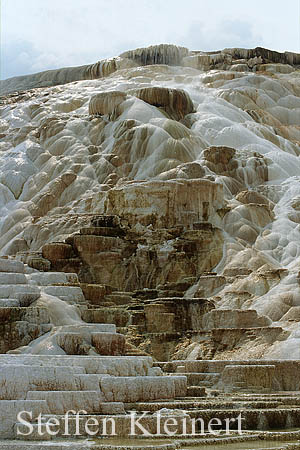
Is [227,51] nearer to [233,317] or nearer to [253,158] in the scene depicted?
[253,158]

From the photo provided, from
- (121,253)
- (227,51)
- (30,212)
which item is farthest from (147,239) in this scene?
(227,51)

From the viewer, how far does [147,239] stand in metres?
27.2

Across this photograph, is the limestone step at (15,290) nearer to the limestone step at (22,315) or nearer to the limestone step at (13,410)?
the limestone step at (22,315)

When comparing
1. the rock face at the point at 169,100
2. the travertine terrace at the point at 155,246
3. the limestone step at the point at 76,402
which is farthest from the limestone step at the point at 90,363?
the rock face at the point at 169,100

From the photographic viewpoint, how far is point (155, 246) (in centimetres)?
2695

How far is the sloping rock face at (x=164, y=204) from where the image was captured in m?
21.8

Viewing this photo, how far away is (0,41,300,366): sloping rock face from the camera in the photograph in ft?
71.6

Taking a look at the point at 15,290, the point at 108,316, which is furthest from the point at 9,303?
the point at 108,316

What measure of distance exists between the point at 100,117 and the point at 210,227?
1246 centimetres

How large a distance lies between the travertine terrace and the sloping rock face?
6 centimetres

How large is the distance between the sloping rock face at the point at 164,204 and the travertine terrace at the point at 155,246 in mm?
62

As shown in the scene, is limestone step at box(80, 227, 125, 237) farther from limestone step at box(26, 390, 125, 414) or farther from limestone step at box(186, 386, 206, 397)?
limestone step at box(26, 390, 125, 414)

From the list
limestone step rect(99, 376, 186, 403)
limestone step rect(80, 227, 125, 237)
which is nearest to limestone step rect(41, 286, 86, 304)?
limestone step rect(99, 376, 186, 403)

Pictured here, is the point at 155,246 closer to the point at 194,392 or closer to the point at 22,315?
the point at 22,315
